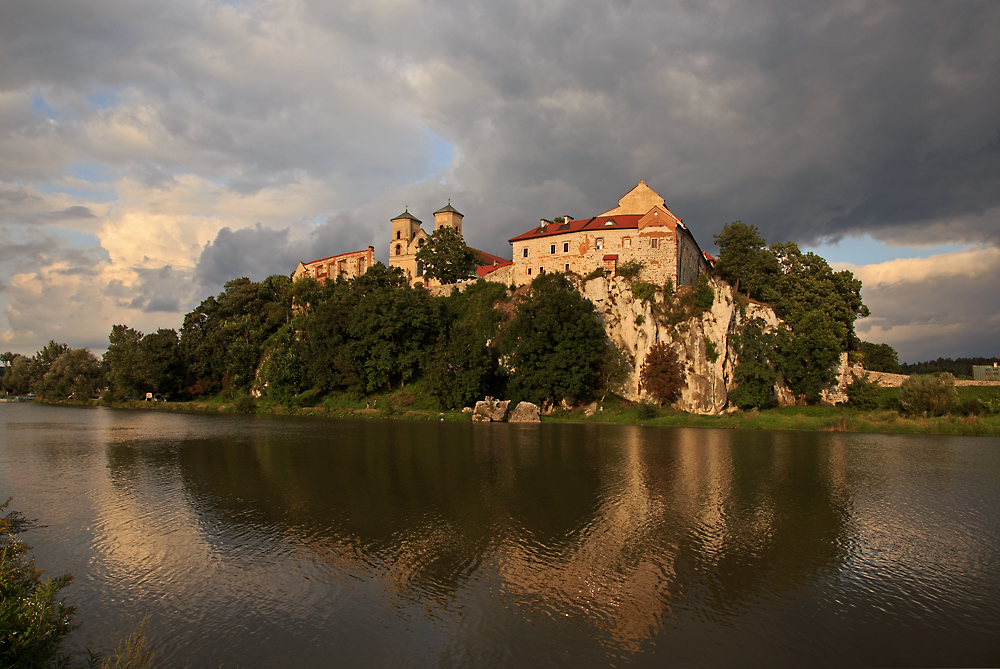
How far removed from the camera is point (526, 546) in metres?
14.2

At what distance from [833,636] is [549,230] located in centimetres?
5389

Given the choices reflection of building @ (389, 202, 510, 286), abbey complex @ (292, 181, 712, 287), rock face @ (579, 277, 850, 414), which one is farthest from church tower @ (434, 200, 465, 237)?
rock face @ (579, 277, 850, 414)

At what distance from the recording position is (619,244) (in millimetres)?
57844

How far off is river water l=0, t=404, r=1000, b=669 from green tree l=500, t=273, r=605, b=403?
2094cm

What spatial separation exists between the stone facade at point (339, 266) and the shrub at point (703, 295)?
152 feet

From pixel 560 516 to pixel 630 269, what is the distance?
41868 millimetres

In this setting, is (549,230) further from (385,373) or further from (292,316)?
(292,316)

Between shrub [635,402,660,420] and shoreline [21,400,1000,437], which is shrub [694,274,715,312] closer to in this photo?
shoreline [21,400,1000,437]

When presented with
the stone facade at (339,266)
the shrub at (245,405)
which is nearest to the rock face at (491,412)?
the shrub at (245,405)

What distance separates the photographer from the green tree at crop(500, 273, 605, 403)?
48.2 metres

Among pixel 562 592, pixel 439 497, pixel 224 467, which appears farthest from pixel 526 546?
pixel 224 467

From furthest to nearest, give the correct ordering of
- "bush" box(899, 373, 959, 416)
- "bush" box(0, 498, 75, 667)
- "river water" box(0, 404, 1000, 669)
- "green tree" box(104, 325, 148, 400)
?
1. "green tree" box(104, 325, 148, 400)
2. "bush" box(899, 373, 959, 416)
3. "river water" box(0, 404, 1000, 669)
4. "bush" box(0, 498, 75, 667)

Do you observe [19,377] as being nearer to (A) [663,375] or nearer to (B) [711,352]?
(A) [663,375]

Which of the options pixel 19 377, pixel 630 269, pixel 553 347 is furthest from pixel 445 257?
pixel 19 377
